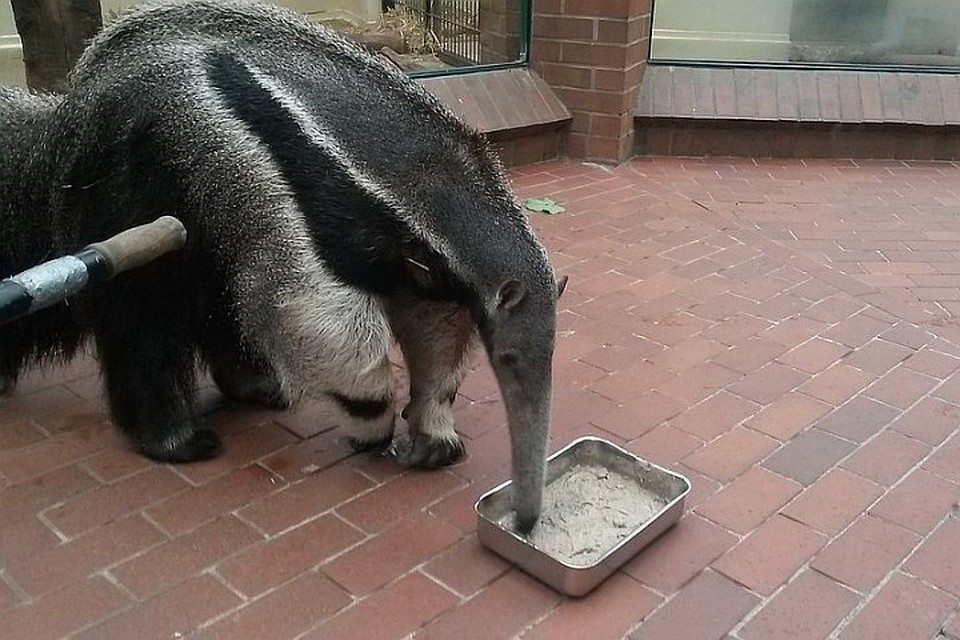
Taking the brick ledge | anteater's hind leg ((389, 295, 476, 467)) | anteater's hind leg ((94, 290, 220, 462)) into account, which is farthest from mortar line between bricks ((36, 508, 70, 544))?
the brick ledge

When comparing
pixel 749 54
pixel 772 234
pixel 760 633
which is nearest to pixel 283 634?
pixel 760 633

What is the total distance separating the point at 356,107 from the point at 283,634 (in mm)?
1474

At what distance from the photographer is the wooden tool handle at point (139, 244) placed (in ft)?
7.27

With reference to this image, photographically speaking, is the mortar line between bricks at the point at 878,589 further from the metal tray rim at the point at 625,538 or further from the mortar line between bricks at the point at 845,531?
the metal tray rim at the point at 625,538

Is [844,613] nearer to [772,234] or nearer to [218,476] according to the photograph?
[218,476]

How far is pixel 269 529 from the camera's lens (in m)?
3.01

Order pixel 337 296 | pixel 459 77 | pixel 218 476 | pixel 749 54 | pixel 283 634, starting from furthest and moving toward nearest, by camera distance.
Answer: pixel 749 54 < pixel 459 77 < pixel 218 476 < pixel 337 296 < pixel 283 634

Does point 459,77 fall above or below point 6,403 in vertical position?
above

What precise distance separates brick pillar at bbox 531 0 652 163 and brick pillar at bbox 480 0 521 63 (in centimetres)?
14

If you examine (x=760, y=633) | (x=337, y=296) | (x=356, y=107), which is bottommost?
(x=760, y=633)

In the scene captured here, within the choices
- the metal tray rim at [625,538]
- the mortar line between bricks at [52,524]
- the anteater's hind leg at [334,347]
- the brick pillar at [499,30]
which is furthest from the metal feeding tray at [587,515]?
the brick pillar at [499,30]

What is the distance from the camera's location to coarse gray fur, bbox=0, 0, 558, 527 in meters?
2.75

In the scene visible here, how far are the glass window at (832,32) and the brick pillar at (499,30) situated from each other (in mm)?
1526

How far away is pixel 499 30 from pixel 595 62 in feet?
2.36
